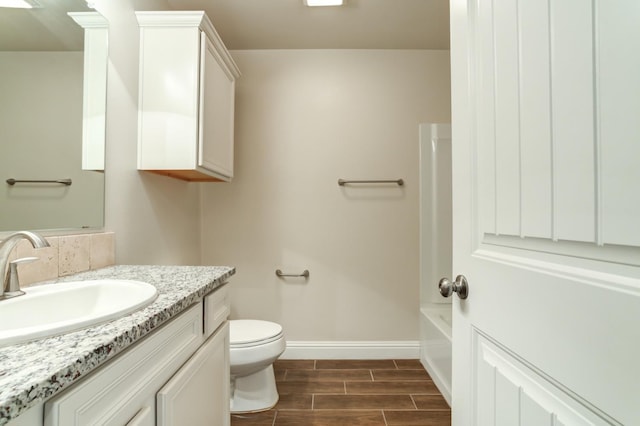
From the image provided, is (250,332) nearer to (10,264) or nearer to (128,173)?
(128,173)

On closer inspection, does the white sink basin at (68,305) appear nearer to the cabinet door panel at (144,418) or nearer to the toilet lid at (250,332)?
the cabinet door panel at (144,418)

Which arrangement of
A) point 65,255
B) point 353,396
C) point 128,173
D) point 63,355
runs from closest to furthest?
point 63,355 → point 65,255 → point 128,173 → point 353,396

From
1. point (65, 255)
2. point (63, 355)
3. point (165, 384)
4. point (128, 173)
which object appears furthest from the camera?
point (128, 173)

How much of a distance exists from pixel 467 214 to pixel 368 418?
54.5 inches

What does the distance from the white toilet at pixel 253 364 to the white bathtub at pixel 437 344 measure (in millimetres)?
966

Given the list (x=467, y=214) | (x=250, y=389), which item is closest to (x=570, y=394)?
(x=467, y=214)

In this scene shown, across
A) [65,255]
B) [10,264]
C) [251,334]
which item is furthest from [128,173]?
[251,334]

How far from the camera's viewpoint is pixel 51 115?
102 centimetres

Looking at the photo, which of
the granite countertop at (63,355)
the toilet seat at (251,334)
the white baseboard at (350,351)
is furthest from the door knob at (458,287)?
the white baseboard at (350,351)

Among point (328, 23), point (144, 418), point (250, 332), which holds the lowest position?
point (250, 332)

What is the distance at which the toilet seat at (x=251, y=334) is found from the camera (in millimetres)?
1587

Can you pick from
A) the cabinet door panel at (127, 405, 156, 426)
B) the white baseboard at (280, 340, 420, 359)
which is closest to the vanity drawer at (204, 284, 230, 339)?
the cabinet door panel at (127, 405, 156, 426)

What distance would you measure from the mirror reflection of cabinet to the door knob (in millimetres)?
1357

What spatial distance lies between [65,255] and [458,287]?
4.26ft
